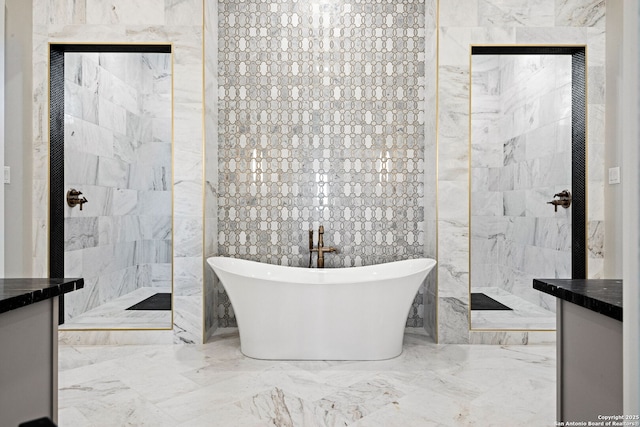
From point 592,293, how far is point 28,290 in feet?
4.87

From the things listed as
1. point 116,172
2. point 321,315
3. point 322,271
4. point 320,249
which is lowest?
point 321,315

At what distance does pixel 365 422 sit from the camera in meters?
1.88

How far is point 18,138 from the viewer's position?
2922mm

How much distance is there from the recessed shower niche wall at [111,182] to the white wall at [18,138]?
16 centimetres

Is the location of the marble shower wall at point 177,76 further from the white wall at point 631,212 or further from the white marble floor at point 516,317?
the white wall at point 631,212

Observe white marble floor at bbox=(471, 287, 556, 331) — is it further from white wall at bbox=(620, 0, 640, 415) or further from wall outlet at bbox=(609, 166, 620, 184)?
white wall at bbox=(620, 0, 640, 415)

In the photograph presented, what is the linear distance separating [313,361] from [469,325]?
47.2 inches

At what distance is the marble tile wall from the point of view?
348 cm

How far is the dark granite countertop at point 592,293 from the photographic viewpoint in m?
0.95

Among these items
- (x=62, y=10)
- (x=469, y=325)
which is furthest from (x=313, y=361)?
(x=62, y=10)

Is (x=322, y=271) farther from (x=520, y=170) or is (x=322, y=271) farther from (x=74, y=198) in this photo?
(x=520, y=170)

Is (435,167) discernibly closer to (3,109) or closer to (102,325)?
(102,325)

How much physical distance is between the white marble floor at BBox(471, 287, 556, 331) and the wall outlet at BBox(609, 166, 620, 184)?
1.12 metres

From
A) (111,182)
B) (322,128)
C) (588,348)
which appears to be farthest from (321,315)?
(111,182)
